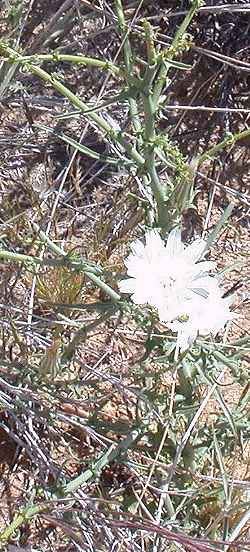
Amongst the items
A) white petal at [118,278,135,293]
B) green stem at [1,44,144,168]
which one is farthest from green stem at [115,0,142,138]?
white petal at [118,278,135,293]

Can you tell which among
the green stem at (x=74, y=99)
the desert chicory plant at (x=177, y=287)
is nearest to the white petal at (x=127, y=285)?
the desert chicory plant at (x=177, y=287)

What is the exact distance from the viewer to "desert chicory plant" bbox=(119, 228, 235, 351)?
1.27m

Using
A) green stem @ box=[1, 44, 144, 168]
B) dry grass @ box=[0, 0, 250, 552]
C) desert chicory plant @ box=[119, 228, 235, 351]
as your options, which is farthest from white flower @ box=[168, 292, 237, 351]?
green stem @ box=[1, 44, 144, 168]

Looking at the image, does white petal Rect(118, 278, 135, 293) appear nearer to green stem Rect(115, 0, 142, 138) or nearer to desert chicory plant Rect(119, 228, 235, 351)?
desert chicory plant Rect(119, 228, 235, 351)

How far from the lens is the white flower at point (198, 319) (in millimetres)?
1275

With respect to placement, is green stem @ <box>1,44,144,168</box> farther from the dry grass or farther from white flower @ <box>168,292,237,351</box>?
white flower @ <box>168,292,237,351</box>

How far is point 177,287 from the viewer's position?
1.29 meters

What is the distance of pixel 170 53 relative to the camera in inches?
52.2

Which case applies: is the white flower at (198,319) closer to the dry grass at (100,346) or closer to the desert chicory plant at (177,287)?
the desert chicory plant at (177,287)

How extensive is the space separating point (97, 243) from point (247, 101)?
0.68 meters

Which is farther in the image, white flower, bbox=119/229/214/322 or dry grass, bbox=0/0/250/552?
dry grass, bbox=0/0/250/552

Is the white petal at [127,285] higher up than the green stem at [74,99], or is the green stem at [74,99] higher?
the green stem at [74,99]

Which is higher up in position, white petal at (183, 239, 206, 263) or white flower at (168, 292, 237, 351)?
white petal at (183, 239, 206, 263)

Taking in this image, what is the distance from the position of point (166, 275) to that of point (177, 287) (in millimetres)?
24
